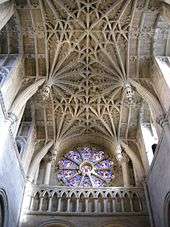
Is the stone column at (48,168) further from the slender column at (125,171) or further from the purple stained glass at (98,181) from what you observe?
the slender column at (125,171)

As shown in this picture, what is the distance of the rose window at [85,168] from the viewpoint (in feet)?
49.6

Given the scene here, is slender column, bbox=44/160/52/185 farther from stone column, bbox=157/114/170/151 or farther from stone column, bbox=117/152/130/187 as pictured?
stone column, bbox=157/114/170/151

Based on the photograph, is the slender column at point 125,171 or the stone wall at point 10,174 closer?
the stone wall at point 10,174

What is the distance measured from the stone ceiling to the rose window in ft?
4.08

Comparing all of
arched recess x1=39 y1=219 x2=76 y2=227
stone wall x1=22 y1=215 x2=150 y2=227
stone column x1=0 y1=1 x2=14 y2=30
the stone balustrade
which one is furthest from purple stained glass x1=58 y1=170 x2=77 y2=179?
stone column x1=0 y1=1 x2=14 y2=30

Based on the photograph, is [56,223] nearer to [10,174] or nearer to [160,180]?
[10,174]

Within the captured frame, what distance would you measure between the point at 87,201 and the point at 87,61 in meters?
7.30

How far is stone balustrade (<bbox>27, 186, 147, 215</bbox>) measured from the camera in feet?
42.0

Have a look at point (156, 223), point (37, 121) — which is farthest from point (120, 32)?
point (156, 223)

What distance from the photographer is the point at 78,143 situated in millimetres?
17688

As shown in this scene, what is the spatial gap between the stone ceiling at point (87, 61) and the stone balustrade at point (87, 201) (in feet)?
12.8

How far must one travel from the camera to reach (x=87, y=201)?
13.2m

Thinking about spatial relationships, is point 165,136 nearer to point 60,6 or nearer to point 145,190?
point 145,190

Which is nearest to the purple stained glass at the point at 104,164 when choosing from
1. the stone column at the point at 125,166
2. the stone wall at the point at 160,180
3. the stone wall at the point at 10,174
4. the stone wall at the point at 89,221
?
the stone column at the point at 125,166
